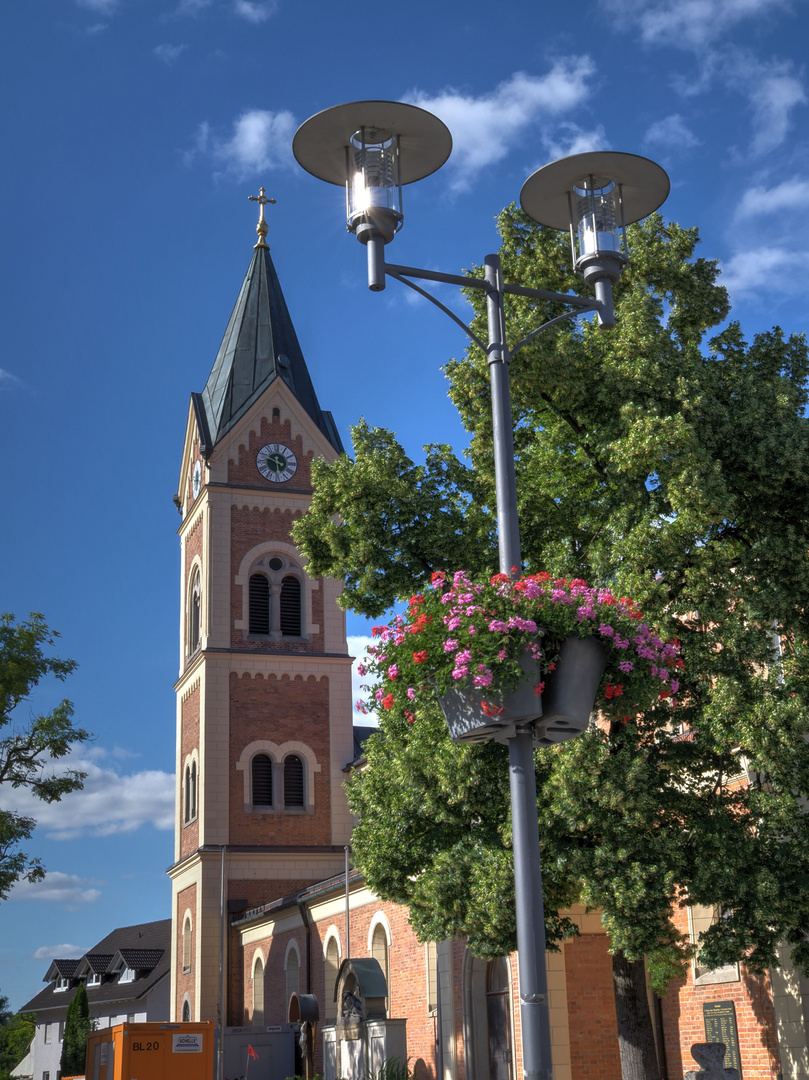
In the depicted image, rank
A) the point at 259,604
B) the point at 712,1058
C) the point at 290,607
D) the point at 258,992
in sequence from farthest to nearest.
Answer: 1. the point at 290,607
2. the point at 259,604
3. the point at 258,992
4. the point at 712,1058

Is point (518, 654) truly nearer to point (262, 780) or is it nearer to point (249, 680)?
point (262, 780)

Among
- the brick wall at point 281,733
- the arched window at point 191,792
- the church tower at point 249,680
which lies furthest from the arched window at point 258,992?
the arched window at point 191,792

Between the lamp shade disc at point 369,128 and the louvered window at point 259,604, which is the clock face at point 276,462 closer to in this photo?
the louvered window at point 259,604

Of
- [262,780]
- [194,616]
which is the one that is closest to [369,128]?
[262,780]

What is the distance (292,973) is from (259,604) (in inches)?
530

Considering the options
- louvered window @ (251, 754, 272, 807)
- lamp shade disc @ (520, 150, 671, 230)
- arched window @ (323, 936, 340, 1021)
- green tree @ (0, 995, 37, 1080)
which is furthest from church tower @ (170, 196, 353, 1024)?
green tree @ (0, 995, 37, 1080)

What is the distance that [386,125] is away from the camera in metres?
8.58

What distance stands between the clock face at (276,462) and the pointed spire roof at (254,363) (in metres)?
1.68

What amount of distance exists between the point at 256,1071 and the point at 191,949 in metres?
10.2

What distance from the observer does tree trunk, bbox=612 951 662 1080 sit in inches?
575

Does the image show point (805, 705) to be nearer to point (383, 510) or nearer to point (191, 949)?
point (383, 510)

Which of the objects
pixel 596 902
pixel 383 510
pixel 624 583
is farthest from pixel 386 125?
pixel 596 902

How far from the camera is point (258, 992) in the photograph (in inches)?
1478

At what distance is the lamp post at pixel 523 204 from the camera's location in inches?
304
